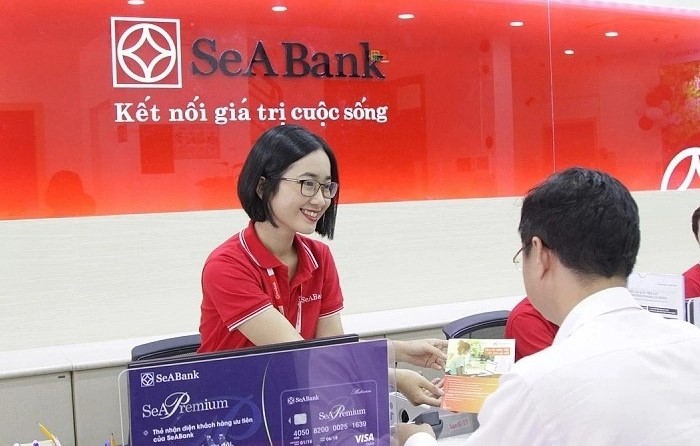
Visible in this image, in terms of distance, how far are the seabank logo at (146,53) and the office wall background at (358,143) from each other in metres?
0.03

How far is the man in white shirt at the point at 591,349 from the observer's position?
1255 mm

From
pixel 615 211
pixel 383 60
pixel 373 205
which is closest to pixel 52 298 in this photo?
pixel 373 205

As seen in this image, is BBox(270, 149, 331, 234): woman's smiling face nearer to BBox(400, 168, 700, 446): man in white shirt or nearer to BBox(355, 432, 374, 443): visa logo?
BBox(355, 432, 374, 443): visa logo

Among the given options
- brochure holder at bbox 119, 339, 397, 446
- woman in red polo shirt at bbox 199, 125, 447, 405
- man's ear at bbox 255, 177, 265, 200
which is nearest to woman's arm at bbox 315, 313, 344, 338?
woman in red polo shirt at bbox 199, 125, 447, 405

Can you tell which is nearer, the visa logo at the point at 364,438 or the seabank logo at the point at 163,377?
the seabank logo at the point at 163,377

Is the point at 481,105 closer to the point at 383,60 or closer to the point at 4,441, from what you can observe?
the point at 383,60

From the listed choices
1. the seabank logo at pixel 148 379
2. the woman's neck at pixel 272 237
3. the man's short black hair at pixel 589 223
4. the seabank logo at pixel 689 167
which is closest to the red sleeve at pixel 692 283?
the woman's neck at pixel 272 237

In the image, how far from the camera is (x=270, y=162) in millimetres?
2490

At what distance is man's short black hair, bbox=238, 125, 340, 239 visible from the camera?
2.48 metres

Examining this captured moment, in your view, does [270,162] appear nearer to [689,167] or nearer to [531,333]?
[531,333]

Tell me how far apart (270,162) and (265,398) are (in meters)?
0.90

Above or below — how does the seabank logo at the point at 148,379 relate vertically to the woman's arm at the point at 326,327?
above

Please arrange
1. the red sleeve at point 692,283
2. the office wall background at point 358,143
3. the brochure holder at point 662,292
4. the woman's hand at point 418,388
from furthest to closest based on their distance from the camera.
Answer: the office wall background at point 358,143 < the red sleeve at point 692,283 < the brochure holder at point 662,292 < the woman's hand at point 418,388

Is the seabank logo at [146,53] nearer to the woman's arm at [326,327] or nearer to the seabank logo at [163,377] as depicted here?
the woman's arm at [326,327]
